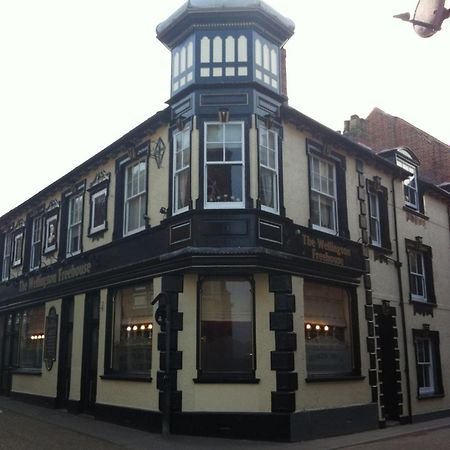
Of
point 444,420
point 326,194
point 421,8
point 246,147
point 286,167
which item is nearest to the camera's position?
point 421,8

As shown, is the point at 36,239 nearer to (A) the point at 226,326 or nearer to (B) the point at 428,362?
(A) the point at 226,326

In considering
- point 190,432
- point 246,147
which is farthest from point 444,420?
point 246,147

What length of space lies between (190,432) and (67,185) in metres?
10.2

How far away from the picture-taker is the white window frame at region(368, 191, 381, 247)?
647 inches

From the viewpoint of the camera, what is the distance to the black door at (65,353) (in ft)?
55.5

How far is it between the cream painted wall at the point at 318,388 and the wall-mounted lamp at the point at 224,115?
3.92 m

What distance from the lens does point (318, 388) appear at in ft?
41.3

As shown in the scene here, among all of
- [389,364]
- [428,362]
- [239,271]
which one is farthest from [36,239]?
[428,362]

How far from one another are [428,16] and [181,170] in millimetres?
8758

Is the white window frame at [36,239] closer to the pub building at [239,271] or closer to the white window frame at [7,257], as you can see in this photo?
the white window frame at [7,257]

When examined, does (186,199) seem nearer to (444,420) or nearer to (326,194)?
(326,194)

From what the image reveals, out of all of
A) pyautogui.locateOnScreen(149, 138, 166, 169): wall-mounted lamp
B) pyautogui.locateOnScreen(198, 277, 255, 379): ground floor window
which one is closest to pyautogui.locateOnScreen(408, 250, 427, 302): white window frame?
pyautogui.locateOnScreen(198, 277, 255, 379): ground floor window

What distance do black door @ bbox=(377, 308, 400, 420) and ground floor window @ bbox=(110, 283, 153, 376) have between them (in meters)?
6.45

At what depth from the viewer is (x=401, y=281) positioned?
55.5 feet
